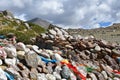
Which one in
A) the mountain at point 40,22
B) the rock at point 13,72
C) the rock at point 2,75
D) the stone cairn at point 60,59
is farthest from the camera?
the mountain at point 40,22

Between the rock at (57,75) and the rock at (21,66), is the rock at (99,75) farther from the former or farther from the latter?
the rock at (21,66)

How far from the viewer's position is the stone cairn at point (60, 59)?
1188cm

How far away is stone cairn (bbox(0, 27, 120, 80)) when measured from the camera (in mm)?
11875

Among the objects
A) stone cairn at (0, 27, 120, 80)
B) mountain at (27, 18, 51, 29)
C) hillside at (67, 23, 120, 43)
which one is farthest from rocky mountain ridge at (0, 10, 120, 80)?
hillside at (67, 23, 120, 43)

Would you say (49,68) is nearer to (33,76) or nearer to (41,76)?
(41,76)

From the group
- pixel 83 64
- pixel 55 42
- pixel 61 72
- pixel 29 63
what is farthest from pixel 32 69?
pixel 55 42

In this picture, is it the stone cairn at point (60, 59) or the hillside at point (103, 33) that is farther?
the hillside at point (103, 33)

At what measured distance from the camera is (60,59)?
14078 mm

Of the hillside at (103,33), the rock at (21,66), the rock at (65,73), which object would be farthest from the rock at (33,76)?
the hillside at (103,33)

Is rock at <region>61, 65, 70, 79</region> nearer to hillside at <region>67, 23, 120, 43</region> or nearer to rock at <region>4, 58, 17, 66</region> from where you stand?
rock at <region>4, 58, 17, 66</region>

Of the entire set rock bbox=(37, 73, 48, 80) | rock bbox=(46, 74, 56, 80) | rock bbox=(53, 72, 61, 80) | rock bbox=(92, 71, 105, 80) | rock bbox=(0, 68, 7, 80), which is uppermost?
rock bbox=(92, 71, 105, 80)

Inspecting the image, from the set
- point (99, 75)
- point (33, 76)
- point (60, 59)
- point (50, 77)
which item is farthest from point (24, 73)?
point (99, 75)

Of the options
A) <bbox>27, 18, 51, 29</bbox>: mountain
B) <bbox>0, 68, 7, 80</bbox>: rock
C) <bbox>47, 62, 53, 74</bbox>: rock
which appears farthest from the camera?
<bbox>27, 18, 51, 29</bbox>: mountain

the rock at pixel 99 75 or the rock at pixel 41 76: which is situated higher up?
the rock at pixel 99 75
